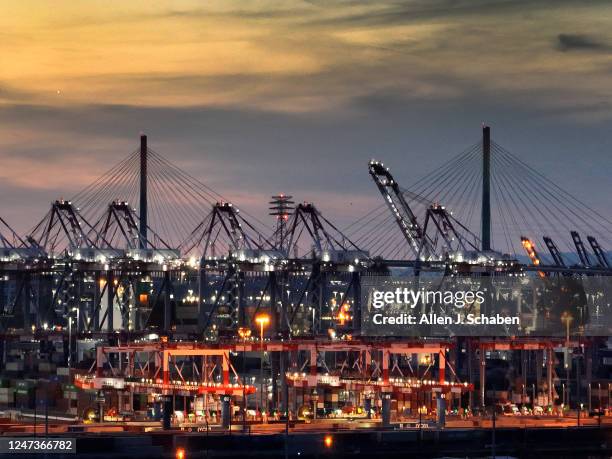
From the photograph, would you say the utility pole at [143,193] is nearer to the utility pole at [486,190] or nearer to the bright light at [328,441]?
the utility pole at [486,190]

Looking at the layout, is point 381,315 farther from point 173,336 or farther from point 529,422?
point 529,422

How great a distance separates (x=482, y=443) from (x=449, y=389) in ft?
48.7

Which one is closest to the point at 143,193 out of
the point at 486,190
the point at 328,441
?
the point at 486,190

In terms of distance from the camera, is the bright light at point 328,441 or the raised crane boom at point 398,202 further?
the raised crane boom at point 398,202

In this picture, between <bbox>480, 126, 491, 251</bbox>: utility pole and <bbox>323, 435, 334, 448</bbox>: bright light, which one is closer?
<bbox>323, 435, 334, 448</bbox>: bright light

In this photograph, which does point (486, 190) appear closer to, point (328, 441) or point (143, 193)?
point (143, 193)

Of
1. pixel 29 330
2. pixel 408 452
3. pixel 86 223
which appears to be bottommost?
pixel 408 452

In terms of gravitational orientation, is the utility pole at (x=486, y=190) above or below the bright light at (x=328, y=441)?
above

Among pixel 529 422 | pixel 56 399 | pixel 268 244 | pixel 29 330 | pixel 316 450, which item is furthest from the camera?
pixel 29 330

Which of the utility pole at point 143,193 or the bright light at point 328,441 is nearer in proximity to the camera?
the bright light at point 328,441

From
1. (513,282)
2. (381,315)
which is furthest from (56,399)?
(513,282)

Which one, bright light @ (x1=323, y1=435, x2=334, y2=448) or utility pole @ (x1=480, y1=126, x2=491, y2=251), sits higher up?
utility pole @ (x1=480, y1=126, x2=491, y2=251)

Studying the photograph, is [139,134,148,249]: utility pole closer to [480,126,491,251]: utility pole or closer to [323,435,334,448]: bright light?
[480,126,491,251]: utility pole

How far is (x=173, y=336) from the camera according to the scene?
166750 mm
